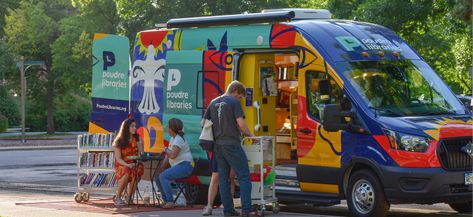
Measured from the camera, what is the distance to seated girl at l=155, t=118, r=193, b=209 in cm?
1478

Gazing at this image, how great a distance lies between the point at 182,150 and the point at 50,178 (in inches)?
384

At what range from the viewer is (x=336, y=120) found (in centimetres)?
1348

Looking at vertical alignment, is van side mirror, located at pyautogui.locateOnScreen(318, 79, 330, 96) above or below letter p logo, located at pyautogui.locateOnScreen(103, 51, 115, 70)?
below

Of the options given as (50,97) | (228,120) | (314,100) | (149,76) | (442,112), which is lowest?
(228,120)

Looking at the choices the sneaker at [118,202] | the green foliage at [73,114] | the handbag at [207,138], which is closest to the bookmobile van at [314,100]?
the sneaker at [118,202]

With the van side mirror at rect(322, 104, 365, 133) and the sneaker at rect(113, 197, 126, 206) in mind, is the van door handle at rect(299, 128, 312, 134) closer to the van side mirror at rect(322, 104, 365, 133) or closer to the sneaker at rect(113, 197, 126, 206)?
the van side mirror at rect(322, 104, 365, 133)

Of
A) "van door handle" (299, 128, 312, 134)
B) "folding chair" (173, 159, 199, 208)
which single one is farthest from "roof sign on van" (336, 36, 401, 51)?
"folding chair" (173, 159, 199, 208)

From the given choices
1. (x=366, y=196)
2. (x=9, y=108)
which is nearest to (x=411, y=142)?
(x=366, y=196)

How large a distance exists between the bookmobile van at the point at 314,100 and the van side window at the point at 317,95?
0.05 ft

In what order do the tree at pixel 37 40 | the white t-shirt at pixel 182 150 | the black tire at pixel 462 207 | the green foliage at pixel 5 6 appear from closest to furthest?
the black tire at pixel 462 207 < the white t-shirt at pixel 182 150 < the tree at pixel 37 40 < the green foliage at pixel 5 6

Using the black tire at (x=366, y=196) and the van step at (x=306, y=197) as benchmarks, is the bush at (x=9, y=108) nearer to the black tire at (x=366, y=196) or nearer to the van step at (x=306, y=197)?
the van step at (x=306, y=197)

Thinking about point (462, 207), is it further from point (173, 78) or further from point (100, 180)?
point (100, 180)

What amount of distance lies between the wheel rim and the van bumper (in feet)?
0.90

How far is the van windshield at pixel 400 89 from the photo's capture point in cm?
1364
